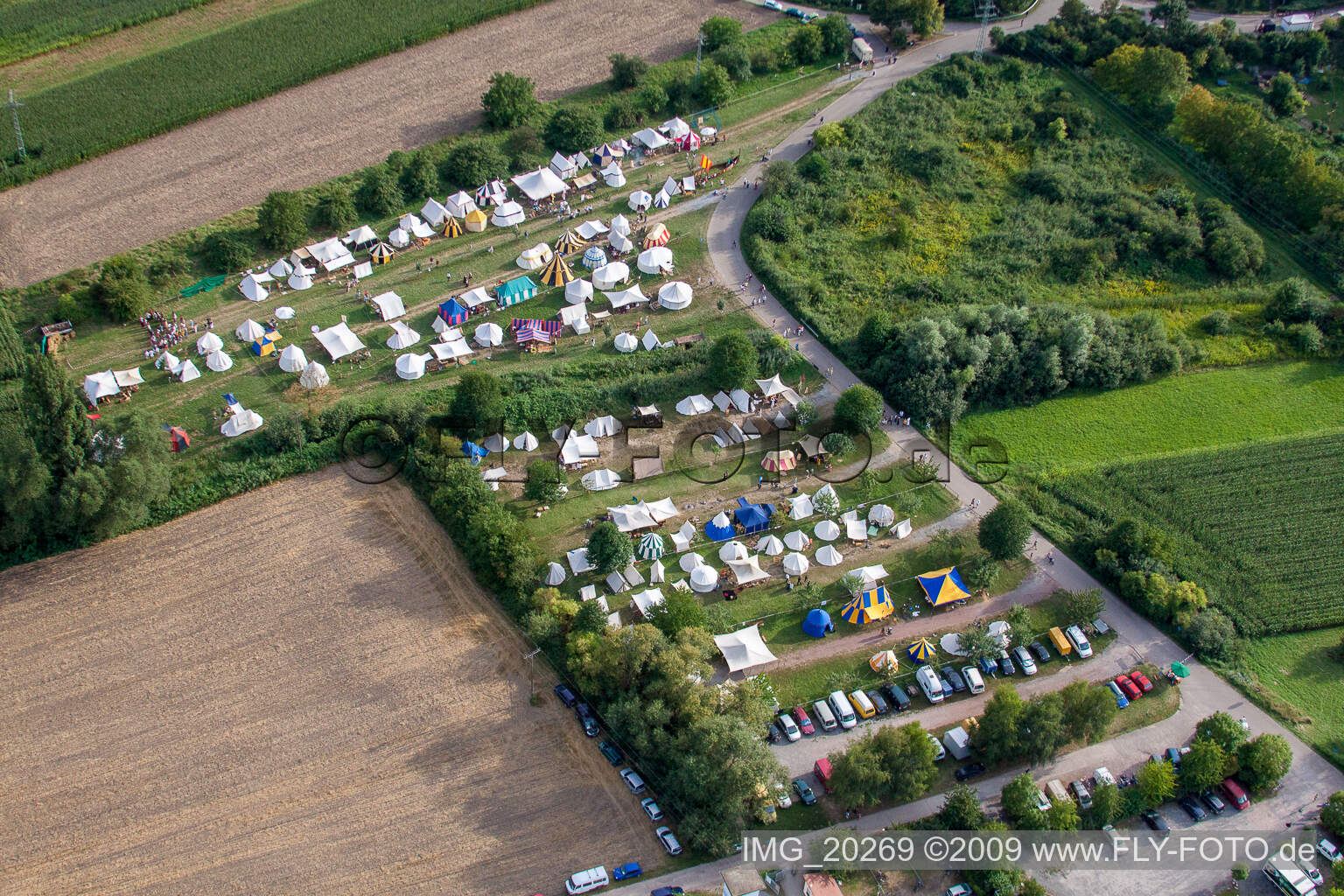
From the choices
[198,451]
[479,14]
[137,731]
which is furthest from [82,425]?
[479,14]

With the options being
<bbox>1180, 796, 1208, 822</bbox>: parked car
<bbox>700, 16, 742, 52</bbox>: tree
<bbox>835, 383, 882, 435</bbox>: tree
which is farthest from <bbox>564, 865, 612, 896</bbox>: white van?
<bbox>700, 16, 742, 52</bbox>: tree

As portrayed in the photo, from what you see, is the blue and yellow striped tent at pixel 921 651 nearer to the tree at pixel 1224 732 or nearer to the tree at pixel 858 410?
the tree at pixel 1224 732

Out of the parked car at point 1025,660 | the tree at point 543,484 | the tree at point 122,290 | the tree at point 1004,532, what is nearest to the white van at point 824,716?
the parked car at point 1025,660

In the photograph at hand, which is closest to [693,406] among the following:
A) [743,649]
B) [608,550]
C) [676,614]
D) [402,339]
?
[608,550]

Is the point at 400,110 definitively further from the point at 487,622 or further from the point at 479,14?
the point at 487,622

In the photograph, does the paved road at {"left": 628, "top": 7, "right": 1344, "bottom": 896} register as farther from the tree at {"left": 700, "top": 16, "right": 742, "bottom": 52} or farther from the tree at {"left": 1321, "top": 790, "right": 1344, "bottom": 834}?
the tree at {"left": 700, "top": 16, "right": 742, "bottom": 52}

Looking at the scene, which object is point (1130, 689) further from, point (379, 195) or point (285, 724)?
point (379, 195)
